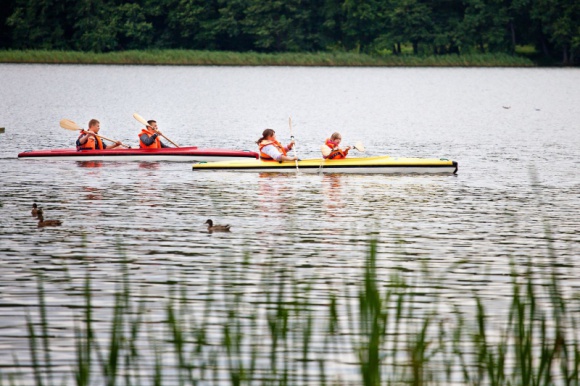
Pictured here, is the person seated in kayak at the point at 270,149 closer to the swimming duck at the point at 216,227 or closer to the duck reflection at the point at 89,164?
the duck reflection at the point at 89,164

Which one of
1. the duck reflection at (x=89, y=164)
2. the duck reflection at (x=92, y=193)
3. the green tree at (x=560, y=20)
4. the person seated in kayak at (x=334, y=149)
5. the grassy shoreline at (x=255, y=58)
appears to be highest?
the green tree at (x=560, y=20)

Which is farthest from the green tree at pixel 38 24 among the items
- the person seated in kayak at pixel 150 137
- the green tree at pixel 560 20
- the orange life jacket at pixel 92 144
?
the person seated in kayak at pixel 150 137

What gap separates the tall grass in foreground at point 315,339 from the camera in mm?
5535

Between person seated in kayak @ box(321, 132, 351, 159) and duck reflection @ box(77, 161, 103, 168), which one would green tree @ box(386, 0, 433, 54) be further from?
person seated in kayak @ box(321, 132, 351, 159)

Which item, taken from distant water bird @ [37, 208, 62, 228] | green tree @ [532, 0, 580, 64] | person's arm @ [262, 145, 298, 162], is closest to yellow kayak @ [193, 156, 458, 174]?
person's arm @ [262, 145, 298, 162]

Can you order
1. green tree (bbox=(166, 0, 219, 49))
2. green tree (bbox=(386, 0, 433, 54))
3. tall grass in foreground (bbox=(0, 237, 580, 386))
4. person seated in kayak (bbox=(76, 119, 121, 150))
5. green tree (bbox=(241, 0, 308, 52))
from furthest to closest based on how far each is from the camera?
1. green tree (bbox=(166, 0, 219, 49))
2. green tree (bbox=(386, 0, 433, 54))
3. green tree (bbox=(241, 0, 308, 52))
4. person seated in kayak (bbox=(76, 119, 121, 150))
5. tall grass in foreground (bbox=(0, 237, 580, 386))

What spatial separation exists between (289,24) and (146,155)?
59570 millimetres

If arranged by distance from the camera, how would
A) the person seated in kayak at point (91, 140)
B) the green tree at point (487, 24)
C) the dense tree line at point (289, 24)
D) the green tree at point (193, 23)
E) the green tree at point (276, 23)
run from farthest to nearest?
1. the green tree at point (193, 23)
2. the green tree at point (276, 23)
3. the green tree at point (487, 24)
4. the dense tree line at point (289, 24)
5. the person seated in kayak at point (91, 140)

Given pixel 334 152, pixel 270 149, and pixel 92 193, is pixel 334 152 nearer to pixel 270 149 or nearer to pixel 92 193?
pixel 270 149

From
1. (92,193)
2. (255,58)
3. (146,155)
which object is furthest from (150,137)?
(255,58)

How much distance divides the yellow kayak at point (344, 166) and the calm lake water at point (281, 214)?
0.20m

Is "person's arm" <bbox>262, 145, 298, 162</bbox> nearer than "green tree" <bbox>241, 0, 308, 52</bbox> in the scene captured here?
Yes

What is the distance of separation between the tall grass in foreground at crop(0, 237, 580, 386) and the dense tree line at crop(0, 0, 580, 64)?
69538 millimetres

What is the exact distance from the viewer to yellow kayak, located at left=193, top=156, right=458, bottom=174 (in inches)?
749
